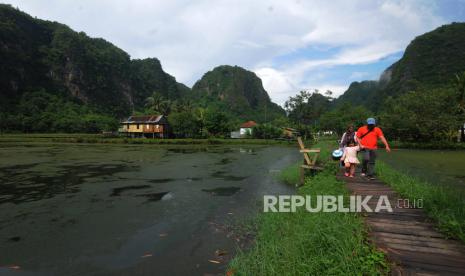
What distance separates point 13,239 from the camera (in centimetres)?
723

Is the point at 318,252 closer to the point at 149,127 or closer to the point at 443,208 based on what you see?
the point at 443,208

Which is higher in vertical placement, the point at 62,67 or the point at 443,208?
the point at 62,67

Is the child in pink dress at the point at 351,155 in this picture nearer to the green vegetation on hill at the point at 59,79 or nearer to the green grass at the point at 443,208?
the green grass at the point at 443,208

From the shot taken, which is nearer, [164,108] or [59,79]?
[164,108]

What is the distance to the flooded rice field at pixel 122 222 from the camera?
5988mm

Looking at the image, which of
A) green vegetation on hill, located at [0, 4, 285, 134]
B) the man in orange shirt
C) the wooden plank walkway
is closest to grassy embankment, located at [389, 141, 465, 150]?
green vegetation on hill, located at [0, 4, 285, 134]

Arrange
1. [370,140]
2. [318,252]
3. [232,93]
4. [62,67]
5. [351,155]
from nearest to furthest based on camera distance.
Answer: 1. [318,252]
2. [370,140]
3. [351,155]
4. [62,67]
5. [232,93]

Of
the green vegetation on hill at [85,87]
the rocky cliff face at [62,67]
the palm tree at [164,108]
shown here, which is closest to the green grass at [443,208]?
the green vegetation on hill at [85,87]

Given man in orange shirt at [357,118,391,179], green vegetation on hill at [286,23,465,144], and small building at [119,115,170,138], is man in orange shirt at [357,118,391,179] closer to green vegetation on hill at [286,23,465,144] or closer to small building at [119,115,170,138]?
green vegetation on hill at [286,23,465,144]

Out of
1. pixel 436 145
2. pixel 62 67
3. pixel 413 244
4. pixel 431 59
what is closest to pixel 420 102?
pixel 436 145

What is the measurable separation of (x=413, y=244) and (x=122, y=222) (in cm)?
748

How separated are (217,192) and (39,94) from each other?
11107 cm

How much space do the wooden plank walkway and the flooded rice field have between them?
304 centimetres

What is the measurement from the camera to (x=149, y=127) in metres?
67.4
